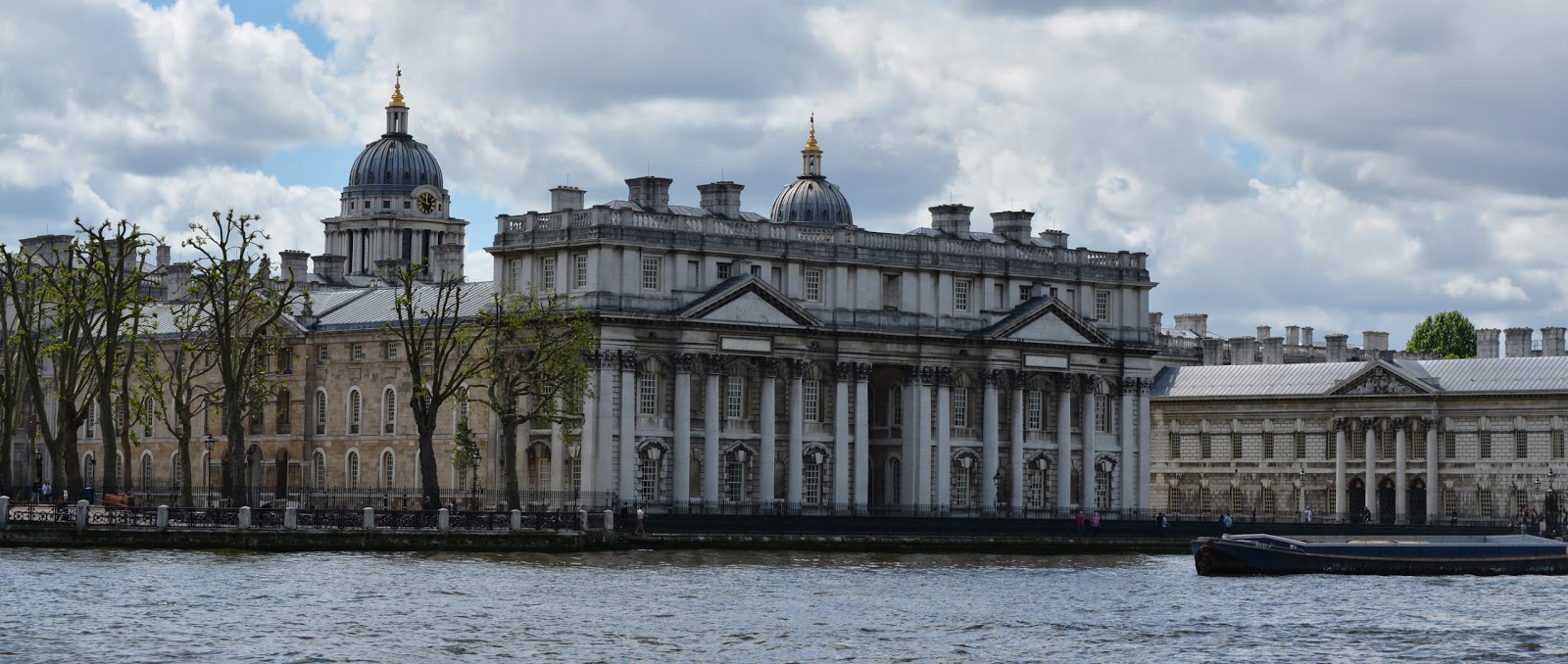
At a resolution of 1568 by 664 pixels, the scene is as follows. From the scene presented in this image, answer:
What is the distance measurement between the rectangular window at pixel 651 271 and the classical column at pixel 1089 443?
23.0 meters

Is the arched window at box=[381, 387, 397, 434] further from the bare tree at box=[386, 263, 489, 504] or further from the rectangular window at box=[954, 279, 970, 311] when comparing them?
the rectangular window at box=[954, 279, 970, 311]

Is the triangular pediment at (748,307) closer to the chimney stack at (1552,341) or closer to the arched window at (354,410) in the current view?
the arched window at (354,410)

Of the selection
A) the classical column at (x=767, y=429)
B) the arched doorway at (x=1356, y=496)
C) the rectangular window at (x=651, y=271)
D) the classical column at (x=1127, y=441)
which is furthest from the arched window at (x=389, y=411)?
the arched doorway at (x=1356, y=496)

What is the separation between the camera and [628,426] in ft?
350

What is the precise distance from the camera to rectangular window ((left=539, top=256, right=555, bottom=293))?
354 feet

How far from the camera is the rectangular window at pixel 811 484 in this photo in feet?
374

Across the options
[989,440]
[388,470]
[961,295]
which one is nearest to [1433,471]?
[989,440]

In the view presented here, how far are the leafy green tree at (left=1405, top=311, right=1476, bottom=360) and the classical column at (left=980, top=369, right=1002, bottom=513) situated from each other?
5974 centimetres

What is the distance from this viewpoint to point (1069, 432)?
12156cm

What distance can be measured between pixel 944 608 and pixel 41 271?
123 feet

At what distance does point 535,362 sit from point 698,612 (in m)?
31.9

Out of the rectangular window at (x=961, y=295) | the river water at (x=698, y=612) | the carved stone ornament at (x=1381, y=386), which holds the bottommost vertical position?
the river water at (x=698, y=612)

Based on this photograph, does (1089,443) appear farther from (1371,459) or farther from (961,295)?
(1371,459)

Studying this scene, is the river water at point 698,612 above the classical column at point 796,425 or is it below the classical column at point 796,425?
below
